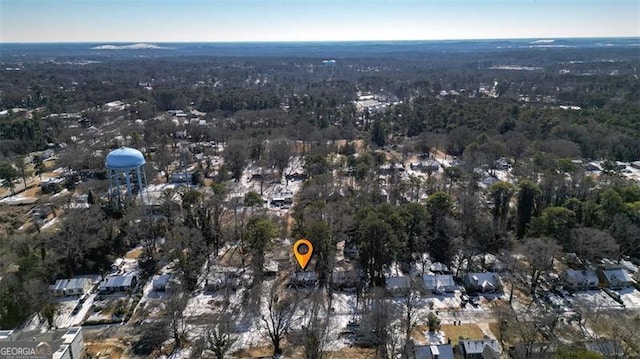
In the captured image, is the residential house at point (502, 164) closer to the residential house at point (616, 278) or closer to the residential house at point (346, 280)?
the residential house at point (616, 278)

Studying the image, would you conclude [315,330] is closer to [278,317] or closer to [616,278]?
[278,317]

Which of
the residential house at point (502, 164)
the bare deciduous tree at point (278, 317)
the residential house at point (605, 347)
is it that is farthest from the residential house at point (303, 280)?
the residential house at point (502, 164)

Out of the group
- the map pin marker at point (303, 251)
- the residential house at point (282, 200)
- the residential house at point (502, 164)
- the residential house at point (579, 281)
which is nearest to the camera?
the residential house at point (579, 281)

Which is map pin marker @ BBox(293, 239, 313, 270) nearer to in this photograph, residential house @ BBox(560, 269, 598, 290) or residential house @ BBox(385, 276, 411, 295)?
residential house @ BBox(385, 276, 411, 295)

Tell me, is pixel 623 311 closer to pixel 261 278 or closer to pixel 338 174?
pixel 261 278

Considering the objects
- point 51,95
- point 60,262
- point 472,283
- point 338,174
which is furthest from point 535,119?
point 51,95
